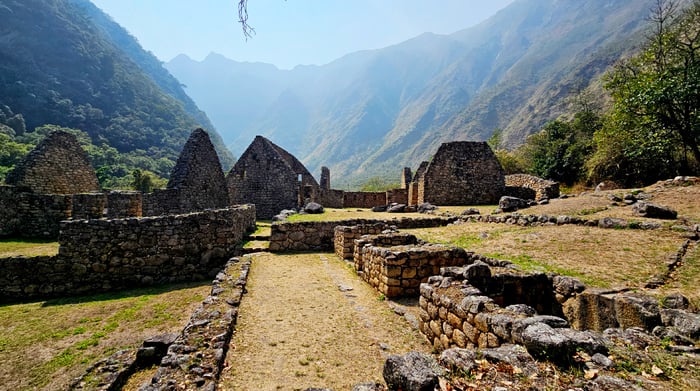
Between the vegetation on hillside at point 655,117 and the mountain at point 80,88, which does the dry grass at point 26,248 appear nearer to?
the vegetation on hillside at point 655,117

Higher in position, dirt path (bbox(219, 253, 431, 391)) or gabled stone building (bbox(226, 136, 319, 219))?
gabled stone building (bbox(226, 136, 319, 219))

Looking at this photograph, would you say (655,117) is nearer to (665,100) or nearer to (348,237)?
(665,100)

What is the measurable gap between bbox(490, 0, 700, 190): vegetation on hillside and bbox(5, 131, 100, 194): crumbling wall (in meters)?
29.1

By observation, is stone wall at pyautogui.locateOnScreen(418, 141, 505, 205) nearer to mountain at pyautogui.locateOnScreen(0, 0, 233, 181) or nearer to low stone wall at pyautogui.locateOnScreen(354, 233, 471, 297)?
low stone wall at pyautogui.locateOnScreen(354, 233, 471, 297)

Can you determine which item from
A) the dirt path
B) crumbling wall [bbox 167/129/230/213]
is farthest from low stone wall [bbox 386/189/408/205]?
the dirt path

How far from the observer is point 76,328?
6.34 meters

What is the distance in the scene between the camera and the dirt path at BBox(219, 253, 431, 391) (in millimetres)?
3812

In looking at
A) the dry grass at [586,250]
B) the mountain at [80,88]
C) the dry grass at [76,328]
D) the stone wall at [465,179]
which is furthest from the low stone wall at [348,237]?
the mountain at [80,88]

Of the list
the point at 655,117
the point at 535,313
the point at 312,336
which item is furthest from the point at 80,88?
the point at 655,117

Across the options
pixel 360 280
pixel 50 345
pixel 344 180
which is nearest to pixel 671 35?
pixel 360 280

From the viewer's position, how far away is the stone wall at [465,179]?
76.5 ft

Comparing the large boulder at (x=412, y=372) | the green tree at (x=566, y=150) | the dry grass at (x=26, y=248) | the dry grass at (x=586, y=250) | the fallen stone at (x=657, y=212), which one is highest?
the green tree at (x=566, y=150)

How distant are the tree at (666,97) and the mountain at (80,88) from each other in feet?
247

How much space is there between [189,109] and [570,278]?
158 metres
